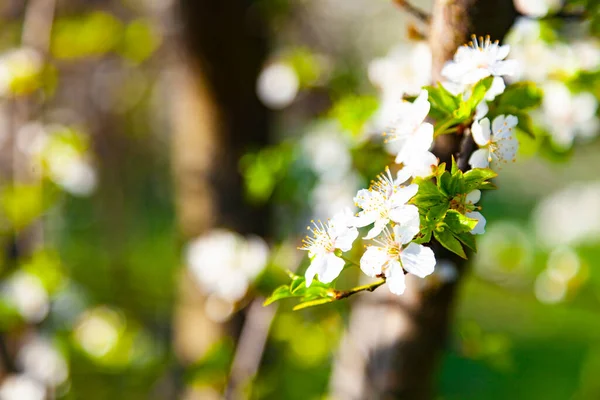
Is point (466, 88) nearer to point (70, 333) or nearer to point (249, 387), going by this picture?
point (249, 387)

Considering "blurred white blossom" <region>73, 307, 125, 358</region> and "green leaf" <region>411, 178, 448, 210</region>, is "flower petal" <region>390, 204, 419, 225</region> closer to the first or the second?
"green leaf" <region>411, 178, 448, 210</region>

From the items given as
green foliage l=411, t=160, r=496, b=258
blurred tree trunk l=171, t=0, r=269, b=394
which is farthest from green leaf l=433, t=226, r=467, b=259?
blurred tree trunk l=171, t=0, r=269, b=394

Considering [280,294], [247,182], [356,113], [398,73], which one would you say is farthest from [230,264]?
[280,294]

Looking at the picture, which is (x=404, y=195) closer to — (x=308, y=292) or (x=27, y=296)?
(x=308, y=292)

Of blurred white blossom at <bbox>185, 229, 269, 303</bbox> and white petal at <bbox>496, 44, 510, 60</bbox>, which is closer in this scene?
white petal at <bbox>496, 44, 510, 60</bbox>

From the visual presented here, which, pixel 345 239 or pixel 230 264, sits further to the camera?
pixel 230 264

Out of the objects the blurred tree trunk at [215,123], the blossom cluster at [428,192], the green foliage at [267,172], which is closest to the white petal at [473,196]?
the blossom cluster at [428,192]
